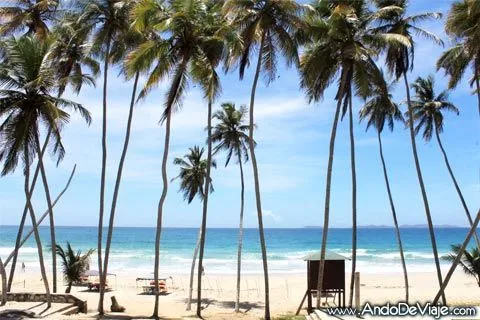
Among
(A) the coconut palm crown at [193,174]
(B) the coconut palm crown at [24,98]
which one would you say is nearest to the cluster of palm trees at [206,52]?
(B) the coconut palm crown at [24,98]

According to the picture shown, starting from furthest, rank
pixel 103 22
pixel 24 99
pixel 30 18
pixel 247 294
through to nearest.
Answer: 1. pixel 247 294
2. pixel 30 18
3. pixel 103 22
4. pixel 24 99

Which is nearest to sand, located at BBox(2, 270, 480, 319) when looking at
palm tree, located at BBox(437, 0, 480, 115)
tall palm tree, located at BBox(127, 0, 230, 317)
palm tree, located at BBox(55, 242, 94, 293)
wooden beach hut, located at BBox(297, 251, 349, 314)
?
palm tree, located at BBox(55, 242, 94, 293)

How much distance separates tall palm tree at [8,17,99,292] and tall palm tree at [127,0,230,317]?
3.06m

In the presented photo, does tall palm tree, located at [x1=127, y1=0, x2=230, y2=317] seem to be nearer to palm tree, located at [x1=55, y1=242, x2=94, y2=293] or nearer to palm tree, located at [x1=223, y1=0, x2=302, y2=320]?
palm tree, located at [x1=223, y1=0, x2=302, y2=320]

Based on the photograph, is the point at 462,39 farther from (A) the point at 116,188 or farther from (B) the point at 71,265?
(B) the point at 71,265

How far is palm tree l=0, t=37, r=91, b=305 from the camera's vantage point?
17969 mm

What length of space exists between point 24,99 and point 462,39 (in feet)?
50.5

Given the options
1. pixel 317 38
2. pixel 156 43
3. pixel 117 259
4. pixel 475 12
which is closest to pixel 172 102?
pixel 156 43

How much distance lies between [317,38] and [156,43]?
589 centimetres

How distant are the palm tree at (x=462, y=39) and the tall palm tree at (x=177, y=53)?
8.05 metres

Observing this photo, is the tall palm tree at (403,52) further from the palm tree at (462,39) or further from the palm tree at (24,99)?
the palm tree at (24,99)

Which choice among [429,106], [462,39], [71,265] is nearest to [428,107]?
[429,106]

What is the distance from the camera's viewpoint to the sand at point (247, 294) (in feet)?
79.7

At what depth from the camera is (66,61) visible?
23.5 m
